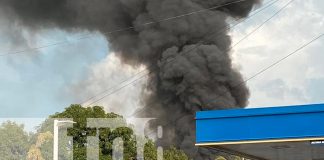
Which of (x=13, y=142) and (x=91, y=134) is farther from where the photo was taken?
(x=13, y=142)

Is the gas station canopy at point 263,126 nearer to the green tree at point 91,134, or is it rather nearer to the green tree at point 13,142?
the green tree at point 91,134

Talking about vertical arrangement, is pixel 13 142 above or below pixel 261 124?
above

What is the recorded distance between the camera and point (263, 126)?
13.8 meters

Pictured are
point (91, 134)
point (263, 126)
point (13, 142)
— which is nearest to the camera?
point (263, 126)

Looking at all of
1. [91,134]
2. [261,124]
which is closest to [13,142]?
[91,134]

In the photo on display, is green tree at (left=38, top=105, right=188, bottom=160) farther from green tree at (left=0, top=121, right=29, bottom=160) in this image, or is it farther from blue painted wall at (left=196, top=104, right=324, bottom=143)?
blue painted wall at (left=196, top=104, right=324, bottom=143)

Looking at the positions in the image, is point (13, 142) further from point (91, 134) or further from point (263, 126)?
point (263, 126)

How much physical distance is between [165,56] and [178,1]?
632 centimetres

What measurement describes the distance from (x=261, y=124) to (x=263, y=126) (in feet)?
0.21

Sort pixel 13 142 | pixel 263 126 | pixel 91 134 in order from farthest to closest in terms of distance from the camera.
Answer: pixel 13 142 < pixel 91 134 < pixel 263 126

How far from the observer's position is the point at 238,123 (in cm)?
1396

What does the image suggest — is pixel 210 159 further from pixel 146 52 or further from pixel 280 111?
pixel 280 111

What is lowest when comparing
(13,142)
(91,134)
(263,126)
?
(263,126)

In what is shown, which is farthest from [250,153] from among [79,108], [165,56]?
[165,56]
